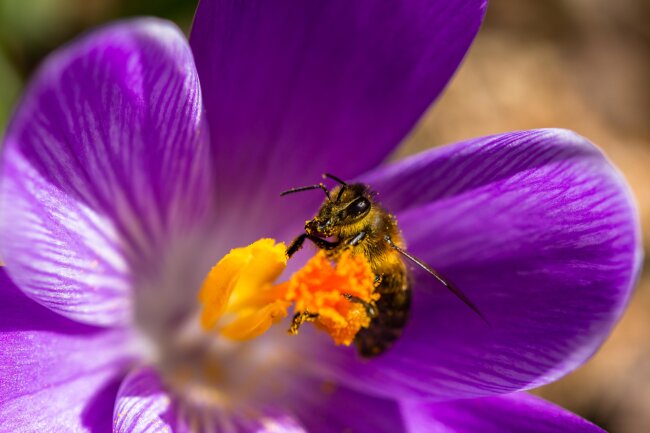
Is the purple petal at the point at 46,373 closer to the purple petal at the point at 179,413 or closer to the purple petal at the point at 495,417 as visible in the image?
the purple petal at the point at 179,413

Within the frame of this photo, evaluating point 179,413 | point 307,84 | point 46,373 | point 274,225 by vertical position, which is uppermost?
point 307,84

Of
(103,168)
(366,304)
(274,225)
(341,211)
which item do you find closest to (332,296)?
(366,304)

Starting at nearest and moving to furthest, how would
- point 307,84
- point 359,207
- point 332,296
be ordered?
point 359,207, point 332,296, point 307,84

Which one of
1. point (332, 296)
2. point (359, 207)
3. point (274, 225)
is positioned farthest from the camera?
point (274, 225)

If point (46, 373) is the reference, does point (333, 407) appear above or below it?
below

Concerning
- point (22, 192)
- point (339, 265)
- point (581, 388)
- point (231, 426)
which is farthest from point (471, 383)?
point (581, 388)

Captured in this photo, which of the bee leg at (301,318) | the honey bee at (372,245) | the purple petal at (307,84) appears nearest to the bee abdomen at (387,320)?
the honey bee at (372,245)

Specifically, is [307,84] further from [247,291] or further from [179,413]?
[179,413]

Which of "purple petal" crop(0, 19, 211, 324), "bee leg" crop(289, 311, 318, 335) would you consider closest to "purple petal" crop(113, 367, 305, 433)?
"purple petal" crop(0, 19, 211, 324)
